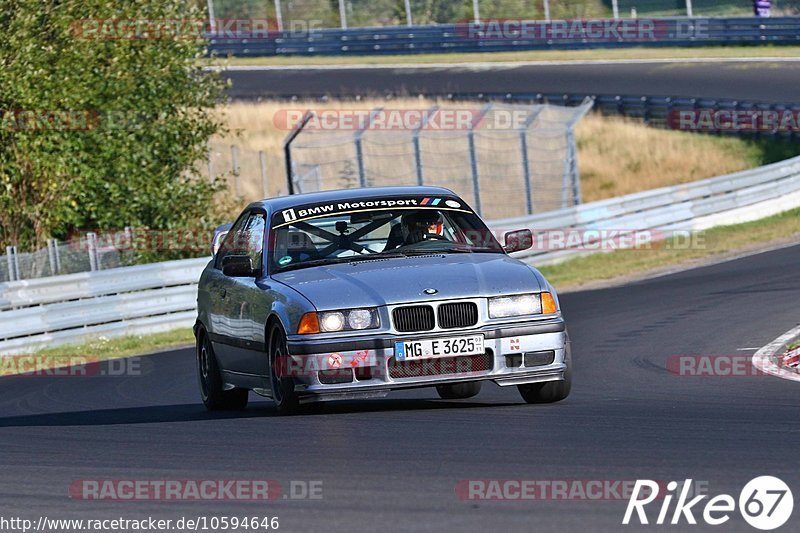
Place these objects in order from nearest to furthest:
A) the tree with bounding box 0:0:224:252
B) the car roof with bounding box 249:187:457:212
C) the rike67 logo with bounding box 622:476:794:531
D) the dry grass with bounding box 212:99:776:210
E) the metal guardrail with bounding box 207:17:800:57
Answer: the rike67 logo with bounding box 622:476:794:531 → the car roof with bounding box 249:187:457:212 → the tree with bounding box 0:0:224:252 → the dry grass with bounding box 212:99:776:210 → the metal guardrail with bounding box 207:17:800:57

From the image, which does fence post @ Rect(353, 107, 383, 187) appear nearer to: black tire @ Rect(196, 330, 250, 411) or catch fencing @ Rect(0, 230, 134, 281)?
catch fencing @ Rect(0, 230, 134, 281)

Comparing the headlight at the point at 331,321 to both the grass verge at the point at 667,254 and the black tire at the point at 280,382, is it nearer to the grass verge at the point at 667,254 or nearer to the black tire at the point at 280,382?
the black tire at the point at 280,382

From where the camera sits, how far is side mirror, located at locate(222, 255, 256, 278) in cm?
1033

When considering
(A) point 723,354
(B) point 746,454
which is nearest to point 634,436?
(B) point 746,454

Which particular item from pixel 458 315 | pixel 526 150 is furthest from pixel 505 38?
pixel 458 315

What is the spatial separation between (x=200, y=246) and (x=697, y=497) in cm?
1998

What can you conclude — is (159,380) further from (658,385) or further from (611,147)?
(611,147)

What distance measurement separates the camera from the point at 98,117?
24.7 metres

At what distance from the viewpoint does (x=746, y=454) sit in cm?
712

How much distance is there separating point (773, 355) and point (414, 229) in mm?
3879

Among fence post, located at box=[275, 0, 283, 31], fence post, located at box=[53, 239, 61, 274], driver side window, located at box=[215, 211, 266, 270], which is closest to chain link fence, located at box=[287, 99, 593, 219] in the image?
fence post, located at box=[53, 239, 61, 274]

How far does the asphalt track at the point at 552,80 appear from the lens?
40094 millimetres

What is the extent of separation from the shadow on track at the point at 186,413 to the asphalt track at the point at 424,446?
0.03 metres

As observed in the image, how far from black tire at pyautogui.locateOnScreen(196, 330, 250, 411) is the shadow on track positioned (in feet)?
0.33
